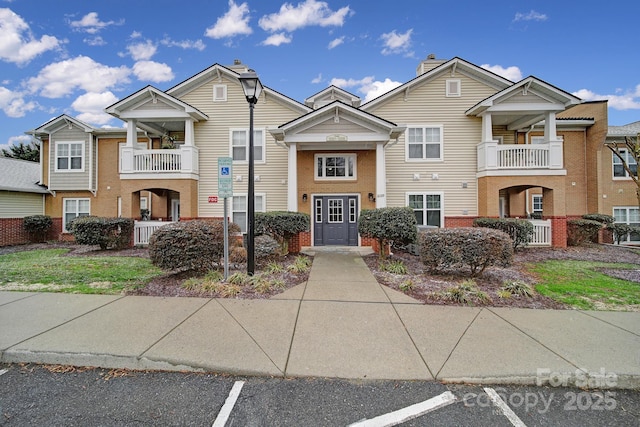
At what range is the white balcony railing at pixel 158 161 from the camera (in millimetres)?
12891

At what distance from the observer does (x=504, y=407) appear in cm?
278

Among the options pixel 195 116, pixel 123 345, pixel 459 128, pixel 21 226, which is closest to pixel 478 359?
pixel 123 345

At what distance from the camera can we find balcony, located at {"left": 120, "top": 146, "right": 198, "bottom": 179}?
1289 centimetres

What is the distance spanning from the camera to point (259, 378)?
3197 millimetres

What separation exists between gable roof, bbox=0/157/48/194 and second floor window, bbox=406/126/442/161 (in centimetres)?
1917

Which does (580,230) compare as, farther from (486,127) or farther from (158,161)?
(158,161)

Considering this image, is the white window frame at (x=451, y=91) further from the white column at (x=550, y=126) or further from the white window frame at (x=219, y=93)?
the white window frame at (x=219, y=93)

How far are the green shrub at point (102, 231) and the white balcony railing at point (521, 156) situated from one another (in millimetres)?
15939

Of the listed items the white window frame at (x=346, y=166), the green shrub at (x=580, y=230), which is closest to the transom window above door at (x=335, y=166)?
the white window frame at (x=346, y=166)

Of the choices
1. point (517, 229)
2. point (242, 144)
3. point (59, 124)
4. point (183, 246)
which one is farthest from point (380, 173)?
point (59, 124)

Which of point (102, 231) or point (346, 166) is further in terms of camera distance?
point (346, 166)

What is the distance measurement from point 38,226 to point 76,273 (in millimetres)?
10879

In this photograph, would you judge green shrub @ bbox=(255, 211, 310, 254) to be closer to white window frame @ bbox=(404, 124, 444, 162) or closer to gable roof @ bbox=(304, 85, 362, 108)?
white window frame @ bbox=(404, 124, 444, 162)

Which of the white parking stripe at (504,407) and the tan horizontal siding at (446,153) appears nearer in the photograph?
the white parking stripe at (504,407)
